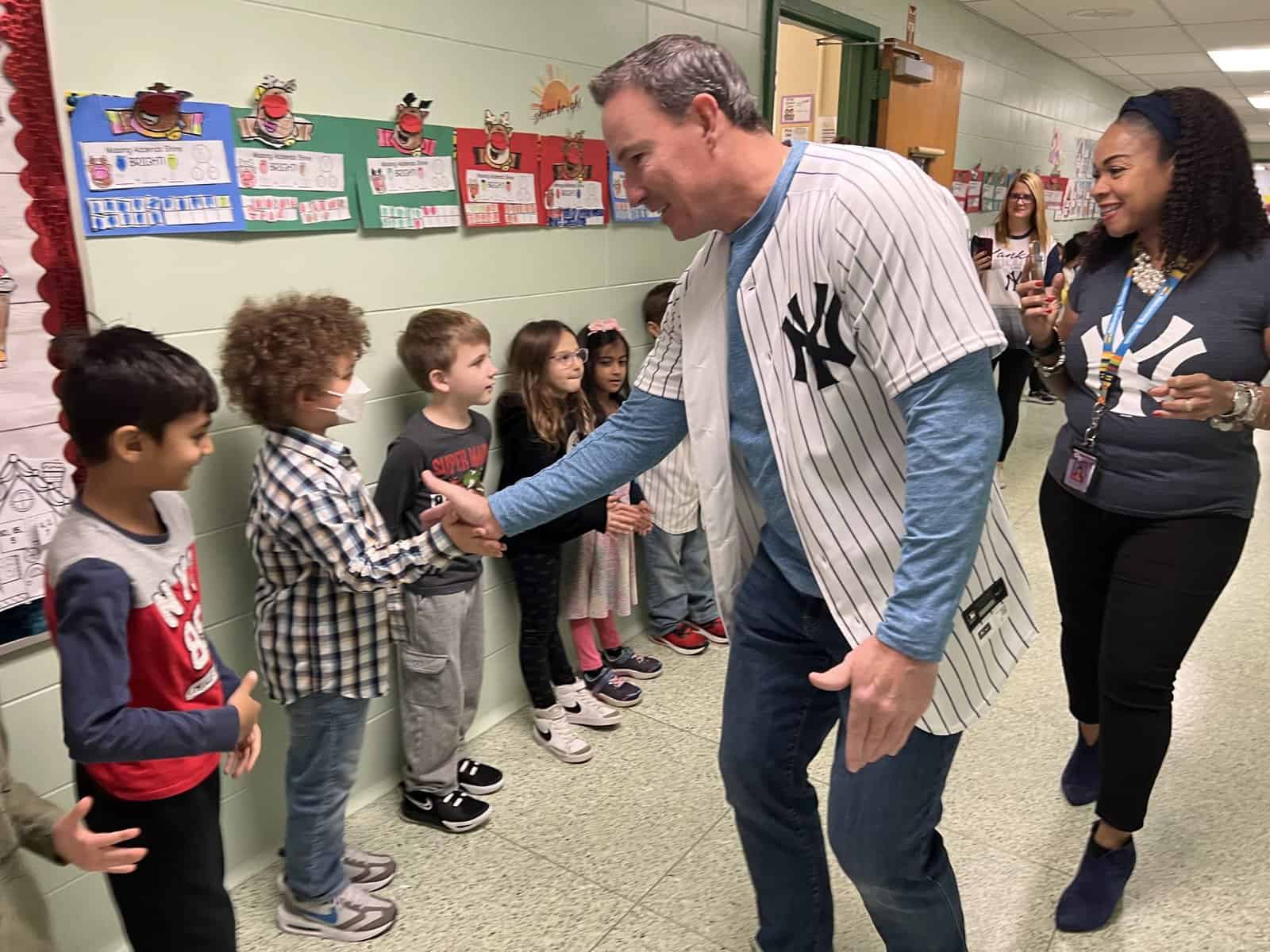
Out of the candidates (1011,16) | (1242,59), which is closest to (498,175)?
(1011,16)

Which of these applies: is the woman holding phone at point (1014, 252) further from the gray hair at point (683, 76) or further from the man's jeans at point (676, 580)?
the gray hair at point (683, 76)

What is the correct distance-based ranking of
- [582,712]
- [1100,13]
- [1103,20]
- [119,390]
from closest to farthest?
[119,390] → [582,712] → [1100,13] → [1103,20]

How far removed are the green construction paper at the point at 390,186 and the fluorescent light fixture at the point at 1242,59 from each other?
672 centimetres

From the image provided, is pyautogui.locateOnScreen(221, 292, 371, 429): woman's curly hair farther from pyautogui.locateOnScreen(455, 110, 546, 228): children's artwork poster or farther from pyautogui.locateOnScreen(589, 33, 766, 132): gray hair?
pyautogui.locateOnScreen(589, 33, 766, 132): gray hair

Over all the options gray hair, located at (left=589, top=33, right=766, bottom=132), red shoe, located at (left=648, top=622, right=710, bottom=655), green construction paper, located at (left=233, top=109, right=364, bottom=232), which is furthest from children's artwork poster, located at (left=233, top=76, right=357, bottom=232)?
red shoe, located at (left=648, top=622, right=710, bottom=655)

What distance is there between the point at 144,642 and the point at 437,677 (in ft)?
3.05

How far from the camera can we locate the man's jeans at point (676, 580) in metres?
2.99

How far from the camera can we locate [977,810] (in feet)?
7.23

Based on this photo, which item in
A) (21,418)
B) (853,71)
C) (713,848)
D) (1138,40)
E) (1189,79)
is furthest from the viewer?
(1189,79)

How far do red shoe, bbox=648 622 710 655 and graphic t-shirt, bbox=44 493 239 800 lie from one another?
6.06ft

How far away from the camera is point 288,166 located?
1.77 meters

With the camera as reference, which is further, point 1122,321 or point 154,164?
point 1122,321

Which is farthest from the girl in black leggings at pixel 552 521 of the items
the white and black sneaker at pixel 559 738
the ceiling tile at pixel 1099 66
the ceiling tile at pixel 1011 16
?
the ceiling tile at pixel 1099 66

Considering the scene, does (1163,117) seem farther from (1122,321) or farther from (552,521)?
(552,521)
